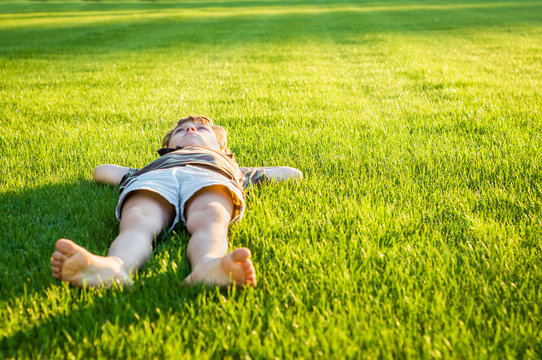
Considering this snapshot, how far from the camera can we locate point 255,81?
7.05 m

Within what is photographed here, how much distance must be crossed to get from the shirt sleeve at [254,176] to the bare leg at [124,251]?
692 mm

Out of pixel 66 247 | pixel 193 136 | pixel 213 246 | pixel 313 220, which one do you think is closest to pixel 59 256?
pixel 66 247

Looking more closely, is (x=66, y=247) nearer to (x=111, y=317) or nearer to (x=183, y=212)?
(x=111, y=317)

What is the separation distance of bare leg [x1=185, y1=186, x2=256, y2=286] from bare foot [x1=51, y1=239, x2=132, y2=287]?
322 millimetres

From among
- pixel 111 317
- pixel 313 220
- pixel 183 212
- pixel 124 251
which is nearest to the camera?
pixel 111 317

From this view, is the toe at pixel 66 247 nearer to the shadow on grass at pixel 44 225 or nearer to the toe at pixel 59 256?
the toe at pixel 59 256

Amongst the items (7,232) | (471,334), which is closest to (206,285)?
(471,334)

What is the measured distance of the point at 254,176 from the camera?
309 cm

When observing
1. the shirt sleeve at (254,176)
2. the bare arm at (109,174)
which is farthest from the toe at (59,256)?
the shirt sleeve at (254,176)

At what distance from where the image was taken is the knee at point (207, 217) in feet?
7.30

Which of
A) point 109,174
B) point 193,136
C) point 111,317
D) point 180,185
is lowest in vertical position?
point 111,317

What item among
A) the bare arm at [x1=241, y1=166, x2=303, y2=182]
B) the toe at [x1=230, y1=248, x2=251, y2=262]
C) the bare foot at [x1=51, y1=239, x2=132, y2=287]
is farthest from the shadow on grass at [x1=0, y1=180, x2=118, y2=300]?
the bare arm at [x1=241, y1=166, x2=303, y2=182]

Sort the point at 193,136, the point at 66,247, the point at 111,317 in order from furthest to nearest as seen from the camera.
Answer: the point at 193,136
the point at 66,247
the point at 111,317

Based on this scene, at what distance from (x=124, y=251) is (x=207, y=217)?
0.43m
